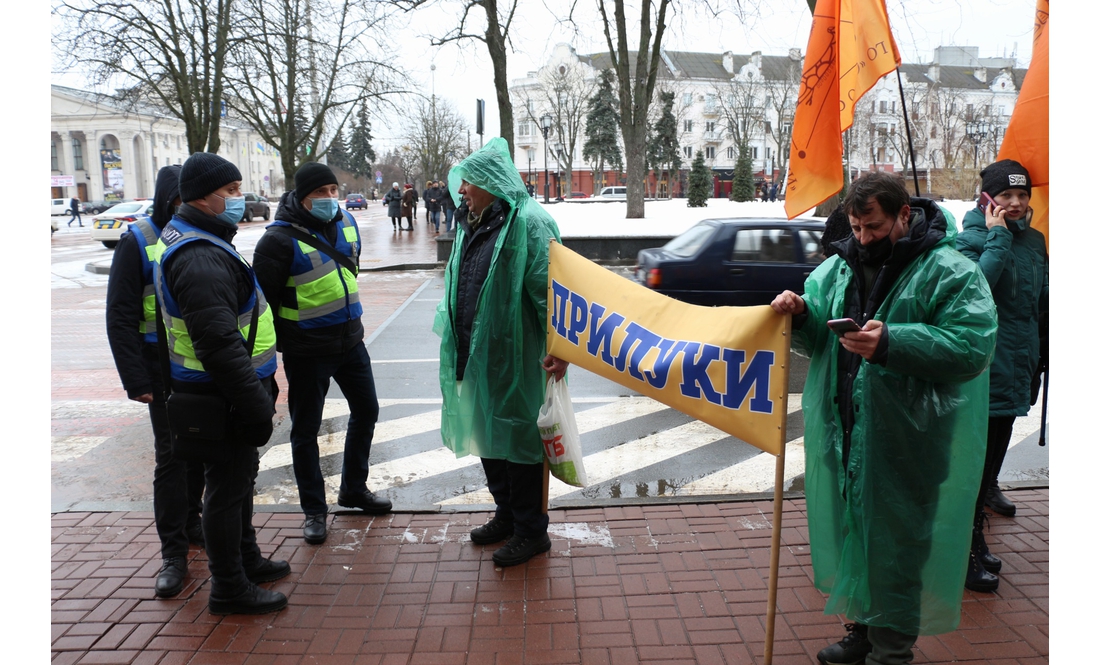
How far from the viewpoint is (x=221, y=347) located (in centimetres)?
325

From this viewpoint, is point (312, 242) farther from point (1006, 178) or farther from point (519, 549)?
point (1006, 178)

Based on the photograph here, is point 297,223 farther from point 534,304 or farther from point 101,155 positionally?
point 101,155

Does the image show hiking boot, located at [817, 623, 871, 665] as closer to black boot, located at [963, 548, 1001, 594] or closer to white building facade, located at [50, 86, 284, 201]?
black boot, located at [963, 548, 1001, 594]

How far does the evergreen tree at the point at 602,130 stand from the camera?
7238 cm

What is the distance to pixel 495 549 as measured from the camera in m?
4.31

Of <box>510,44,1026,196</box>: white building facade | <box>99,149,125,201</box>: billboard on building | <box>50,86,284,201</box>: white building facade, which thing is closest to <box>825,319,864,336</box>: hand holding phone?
<box>510,44,1026,196</box>: white building facade

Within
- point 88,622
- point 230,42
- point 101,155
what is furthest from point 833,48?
point 101,155

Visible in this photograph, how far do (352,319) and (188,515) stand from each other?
1337 mm

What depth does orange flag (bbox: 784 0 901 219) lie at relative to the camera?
12.3 ft

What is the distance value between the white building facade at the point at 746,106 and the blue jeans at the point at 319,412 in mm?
58399

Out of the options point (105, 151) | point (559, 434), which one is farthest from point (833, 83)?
point (105, 151)

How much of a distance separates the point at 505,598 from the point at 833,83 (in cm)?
285

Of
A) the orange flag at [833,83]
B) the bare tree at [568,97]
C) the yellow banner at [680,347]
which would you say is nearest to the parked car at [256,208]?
the bare tree at [568,97]

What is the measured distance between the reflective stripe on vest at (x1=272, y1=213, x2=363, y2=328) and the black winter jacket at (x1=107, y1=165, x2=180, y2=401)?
58 cm
